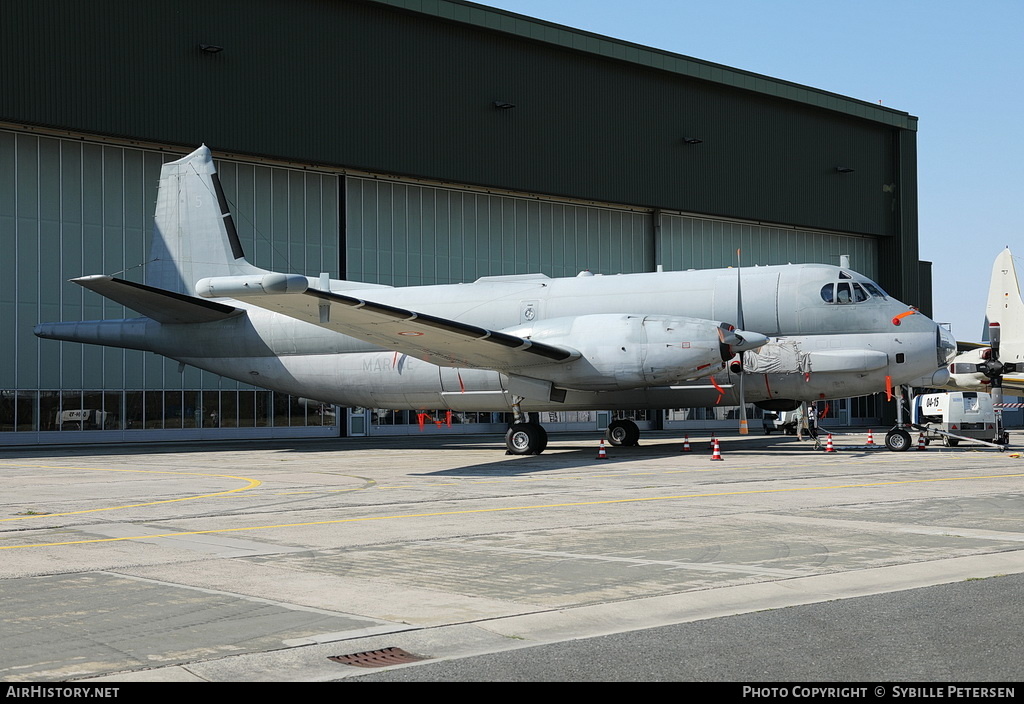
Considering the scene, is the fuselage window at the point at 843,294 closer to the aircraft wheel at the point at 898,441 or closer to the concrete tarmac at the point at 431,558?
the aircraft wheel at the point at 898,441

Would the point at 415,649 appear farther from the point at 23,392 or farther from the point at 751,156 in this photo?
the point at 751,156

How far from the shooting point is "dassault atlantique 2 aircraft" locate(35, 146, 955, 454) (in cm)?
2606

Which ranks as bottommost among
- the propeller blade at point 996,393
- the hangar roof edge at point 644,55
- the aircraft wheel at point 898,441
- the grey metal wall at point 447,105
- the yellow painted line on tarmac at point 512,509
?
the yellow painted line on tarmac at point 512,509

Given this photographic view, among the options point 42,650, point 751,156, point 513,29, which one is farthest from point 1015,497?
point 751,156

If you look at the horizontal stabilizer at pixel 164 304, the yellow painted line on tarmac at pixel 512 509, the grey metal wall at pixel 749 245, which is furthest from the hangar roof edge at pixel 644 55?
the yellow painted line on tarmac at pixel 512 509

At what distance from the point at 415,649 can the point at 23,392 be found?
1491 inches

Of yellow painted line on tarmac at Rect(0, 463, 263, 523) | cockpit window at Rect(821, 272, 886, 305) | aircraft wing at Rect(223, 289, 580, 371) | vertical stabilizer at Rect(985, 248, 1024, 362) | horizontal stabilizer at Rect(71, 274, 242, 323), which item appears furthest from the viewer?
vertical stabilizer at Rect(985, 248, 1024, 362)

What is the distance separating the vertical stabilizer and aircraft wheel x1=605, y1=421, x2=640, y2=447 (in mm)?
22705

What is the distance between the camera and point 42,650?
22.0ft

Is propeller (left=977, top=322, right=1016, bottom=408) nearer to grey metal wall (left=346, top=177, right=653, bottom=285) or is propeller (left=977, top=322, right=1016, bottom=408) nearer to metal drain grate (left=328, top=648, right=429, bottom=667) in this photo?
grey metal wall (left=346, top=177, right=653, bottom=285)

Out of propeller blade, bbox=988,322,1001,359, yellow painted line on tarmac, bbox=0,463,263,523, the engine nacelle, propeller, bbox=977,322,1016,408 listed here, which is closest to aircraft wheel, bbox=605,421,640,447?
the engine nacelle

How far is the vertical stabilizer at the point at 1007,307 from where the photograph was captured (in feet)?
153

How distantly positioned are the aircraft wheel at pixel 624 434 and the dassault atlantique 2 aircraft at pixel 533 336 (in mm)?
74

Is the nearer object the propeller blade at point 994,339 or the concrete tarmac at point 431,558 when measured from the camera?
the concrete tarmac at point 431,558
